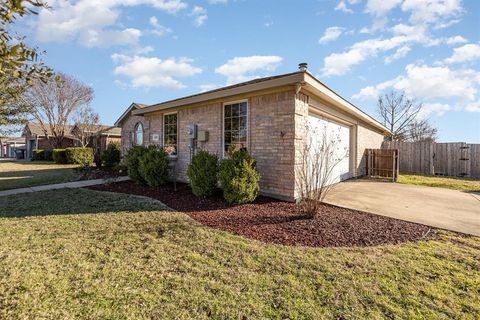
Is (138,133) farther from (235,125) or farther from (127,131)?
(235,125)

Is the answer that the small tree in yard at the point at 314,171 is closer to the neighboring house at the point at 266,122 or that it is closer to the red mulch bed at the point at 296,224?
the neighboring house at the point at 266,122

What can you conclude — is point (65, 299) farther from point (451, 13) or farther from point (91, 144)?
point (91, 144)

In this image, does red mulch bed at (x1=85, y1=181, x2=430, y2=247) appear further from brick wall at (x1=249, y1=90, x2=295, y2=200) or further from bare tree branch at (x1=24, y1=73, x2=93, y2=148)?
bare tree branch at (x1=24, y1=73, x2=93, y2=148)

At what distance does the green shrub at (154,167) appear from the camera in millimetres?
8117

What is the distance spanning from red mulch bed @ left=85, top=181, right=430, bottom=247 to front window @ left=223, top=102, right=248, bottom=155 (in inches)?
72.8

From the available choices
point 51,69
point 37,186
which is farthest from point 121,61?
point 51,69

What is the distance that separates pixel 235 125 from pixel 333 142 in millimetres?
2893

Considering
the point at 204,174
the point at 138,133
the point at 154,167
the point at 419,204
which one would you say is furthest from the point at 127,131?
the point at 419,204

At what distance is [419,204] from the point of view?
19.6ft

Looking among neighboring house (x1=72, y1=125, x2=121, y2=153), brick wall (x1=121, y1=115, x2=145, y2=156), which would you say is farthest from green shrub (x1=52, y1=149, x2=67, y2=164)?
brick wall (x1=121, y1=115, x2=145, y2=156)

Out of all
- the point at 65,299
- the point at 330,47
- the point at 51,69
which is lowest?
the point at 65,299

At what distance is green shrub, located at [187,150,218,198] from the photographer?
6.28 meters

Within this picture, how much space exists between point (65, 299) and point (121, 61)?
11967 millimetres

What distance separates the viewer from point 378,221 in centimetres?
466
